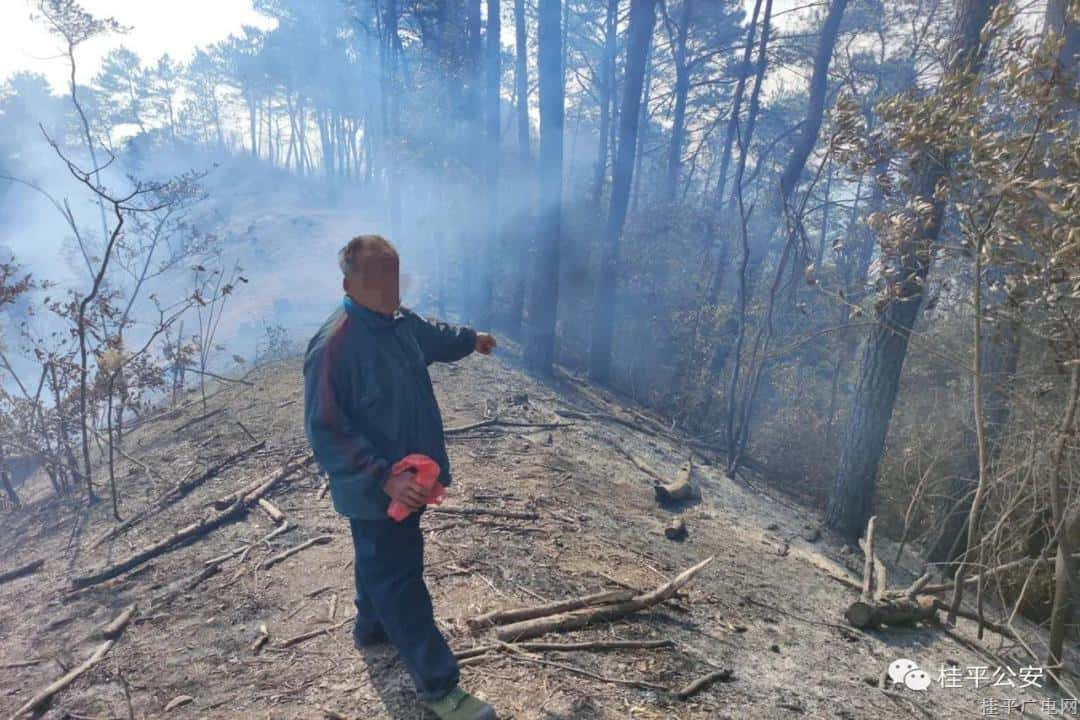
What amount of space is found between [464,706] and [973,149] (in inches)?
150

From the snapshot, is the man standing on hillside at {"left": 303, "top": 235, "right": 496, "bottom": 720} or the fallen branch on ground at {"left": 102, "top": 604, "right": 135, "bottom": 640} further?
the fallen branch on ground at {"left": 102, "top": 604, "right": 135, "bottom": 640}

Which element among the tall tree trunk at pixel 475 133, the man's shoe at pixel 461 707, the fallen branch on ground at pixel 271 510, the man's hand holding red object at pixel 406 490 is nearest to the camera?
the man's hand holding red object at pixel 406 490

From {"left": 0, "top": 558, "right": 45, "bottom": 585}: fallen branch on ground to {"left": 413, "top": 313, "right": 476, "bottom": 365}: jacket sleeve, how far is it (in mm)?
4056

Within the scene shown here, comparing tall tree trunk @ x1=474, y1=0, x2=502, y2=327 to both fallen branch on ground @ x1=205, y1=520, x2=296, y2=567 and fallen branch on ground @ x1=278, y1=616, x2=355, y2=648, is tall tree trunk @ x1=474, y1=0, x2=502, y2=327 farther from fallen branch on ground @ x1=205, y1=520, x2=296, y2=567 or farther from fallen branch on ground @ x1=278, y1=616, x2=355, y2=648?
fallen branch on ground @ x1=278, y1=616, x2=355, y2=648

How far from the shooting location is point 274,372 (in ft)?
30.1

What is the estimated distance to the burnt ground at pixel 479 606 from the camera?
271 centimetres

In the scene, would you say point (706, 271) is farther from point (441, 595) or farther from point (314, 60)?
point (314, 60)

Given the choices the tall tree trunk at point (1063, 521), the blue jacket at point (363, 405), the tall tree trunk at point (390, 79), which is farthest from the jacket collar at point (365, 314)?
the tall tree trunk at point (390, 79)

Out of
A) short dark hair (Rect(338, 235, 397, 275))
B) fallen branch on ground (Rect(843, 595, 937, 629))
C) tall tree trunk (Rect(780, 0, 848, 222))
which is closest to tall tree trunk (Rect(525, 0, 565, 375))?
tall tree trunk (Rect(780, 0, 848, 222))

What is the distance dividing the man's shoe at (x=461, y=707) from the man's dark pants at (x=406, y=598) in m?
0.03

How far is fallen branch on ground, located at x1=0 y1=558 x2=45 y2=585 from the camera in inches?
177

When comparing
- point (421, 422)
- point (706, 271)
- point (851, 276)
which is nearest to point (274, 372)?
point (421, 422)

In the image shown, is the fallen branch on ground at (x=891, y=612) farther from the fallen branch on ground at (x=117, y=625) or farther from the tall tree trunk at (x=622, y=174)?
the tall tree trunk at (x=622, y=174)

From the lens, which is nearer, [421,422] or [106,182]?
[421,422]
